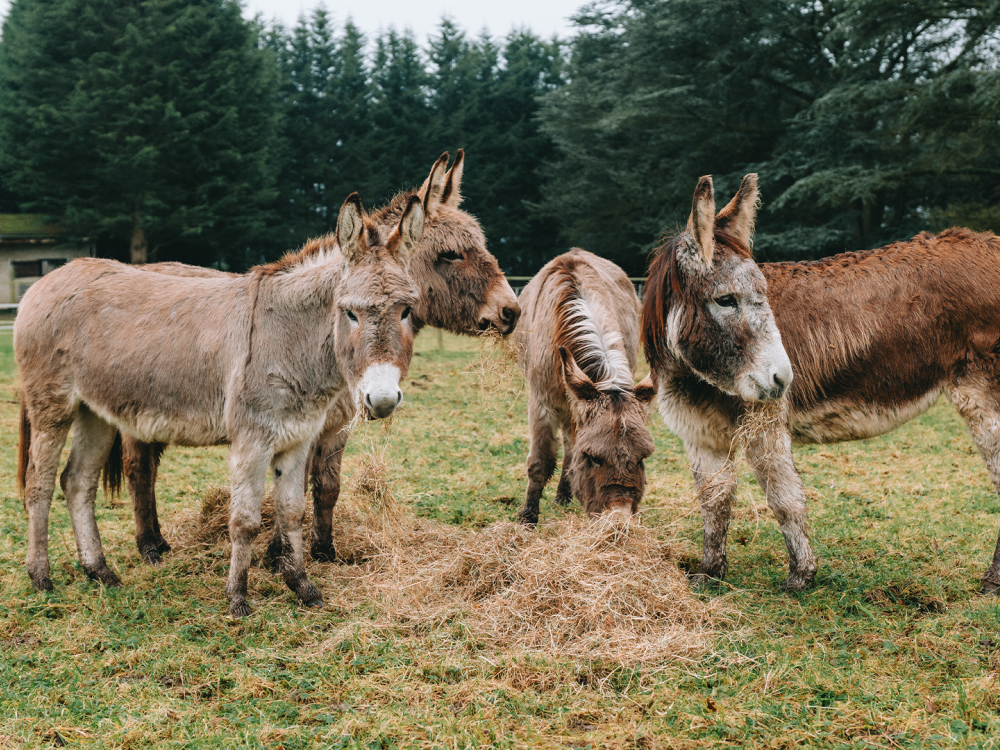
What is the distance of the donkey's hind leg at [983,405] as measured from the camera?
152 inches

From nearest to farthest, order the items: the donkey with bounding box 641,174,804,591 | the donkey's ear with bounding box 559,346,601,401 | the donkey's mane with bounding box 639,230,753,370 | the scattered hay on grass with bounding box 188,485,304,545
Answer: the donkey with bounding box 641,174,804,591 → the donkey's mane with bounding box 639,230,753,370 → the donkey's ear with bounding box 559,346,601,401 → the scattered hay on grass with bounding box 188,485,304,545

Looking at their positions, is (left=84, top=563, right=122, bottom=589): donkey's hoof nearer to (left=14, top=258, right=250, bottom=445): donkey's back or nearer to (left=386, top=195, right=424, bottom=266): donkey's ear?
(left=14, top=258, right=250, bottom=445): donkey's back

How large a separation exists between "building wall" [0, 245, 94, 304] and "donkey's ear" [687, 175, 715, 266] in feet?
88.2

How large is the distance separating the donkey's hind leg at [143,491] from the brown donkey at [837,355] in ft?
11.1

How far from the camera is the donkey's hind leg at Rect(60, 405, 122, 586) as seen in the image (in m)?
4.52

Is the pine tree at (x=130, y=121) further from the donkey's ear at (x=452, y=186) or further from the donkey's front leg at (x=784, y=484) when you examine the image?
the donkey's front leg at (x=784, y=484)

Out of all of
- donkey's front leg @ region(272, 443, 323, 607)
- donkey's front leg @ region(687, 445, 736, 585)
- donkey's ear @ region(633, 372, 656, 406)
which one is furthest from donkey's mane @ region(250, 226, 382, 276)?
donkey's front leg @ region(687, 445, 736, 585)

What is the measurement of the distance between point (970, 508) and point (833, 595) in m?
2.44

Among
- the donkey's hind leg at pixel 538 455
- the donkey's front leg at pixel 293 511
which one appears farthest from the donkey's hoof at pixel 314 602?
the donkey's hind leg at pixel 538 455

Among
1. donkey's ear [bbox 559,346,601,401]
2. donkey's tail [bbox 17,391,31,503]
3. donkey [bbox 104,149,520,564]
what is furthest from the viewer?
donkey [bbox 104,149,520,564]

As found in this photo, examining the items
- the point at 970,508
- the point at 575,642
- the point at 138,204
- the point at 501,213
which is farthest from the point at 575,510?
the point at 501,213

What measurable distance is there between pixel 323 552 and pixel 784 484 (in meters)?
2.93

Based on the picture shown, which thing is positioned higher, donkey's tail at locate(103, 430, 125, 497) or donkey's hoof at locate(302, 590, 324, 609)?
donkey's tail at locate(103, 430, 125, 497)

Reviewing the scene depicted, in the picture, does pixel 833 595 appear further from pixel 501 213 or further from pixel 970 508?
pixel 501 213
